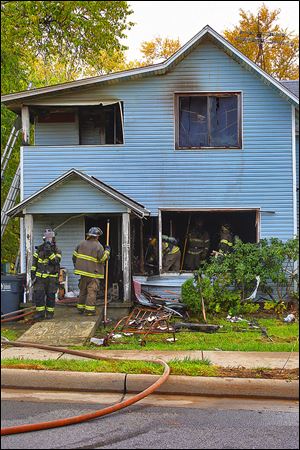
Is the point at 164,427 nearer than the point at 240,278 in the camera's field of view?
Yes

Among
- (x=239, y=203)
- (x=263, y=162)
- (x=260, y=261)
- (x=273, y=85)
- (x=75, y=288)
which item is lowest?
(x=75, y=288)

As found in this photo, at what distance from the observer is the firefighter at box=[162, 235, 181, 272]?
41.3 ft

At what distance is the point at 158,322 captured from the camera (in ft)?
29.6

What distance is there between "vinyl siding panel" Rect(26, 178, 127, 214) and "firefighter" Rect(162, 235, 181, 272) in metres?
2.10

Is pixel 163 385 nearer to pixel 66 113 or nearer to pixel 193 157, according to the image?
pixel 193 157

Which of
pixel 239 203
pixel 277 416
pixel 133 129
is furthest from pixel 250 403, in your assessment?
pixel 133 129

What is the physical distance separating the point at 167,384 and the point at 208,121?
8.15m

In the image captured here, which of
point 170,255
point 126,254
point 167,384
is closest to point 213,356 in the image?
point 167,384

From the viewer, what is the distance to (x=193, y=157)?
1242cm

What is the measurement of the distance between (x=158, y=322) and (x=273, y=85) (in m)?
6.33

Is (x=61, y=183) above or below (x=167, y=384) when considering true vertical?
above

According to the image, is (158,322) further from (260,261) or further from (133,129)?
(133,129)

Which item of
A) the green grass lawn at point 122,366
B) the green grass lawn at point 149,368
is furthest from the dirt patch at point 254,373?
the green grass lawn at point 122,366

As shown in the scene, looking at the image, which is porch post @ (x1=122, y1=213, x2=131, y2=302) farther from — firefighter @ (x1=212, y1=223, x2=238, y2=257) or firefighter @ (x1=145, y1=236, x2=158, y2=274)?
firefighter @ (x1=212, y1=223, x2=238, y2=257)
